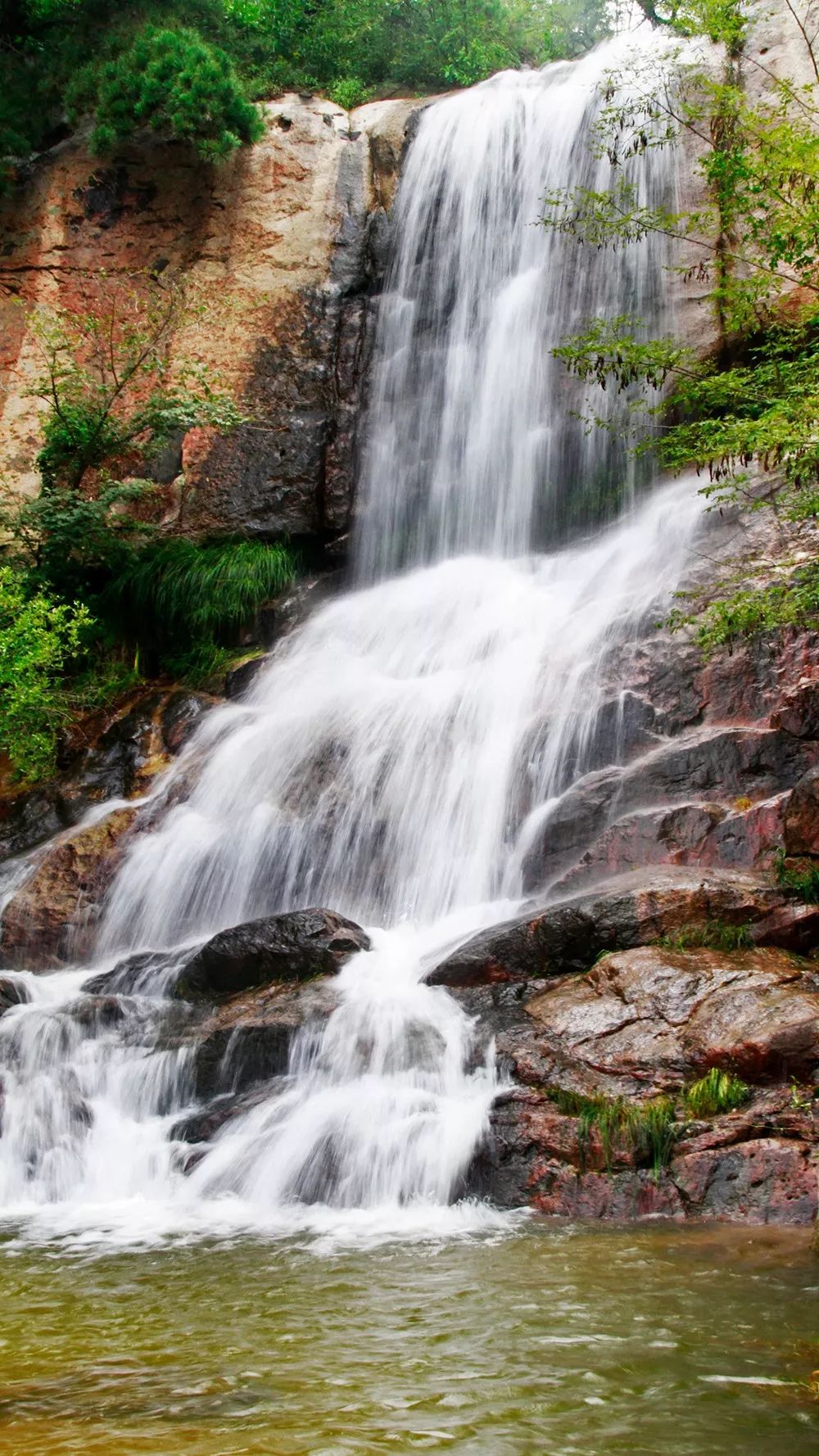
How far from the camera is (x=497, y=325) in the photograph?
1528cm

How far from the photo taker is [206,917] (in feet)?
32.4

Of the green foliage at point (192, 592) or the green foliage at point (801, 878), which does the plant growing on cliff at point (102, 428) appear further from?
the green foliage at point (801, 878)

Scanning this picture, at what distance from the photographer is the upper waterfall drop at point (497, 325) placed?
1406 cm

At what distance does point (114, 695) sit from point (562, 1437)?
40.6ft

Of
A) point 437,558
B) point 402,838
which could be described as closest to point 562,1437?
point 402,838

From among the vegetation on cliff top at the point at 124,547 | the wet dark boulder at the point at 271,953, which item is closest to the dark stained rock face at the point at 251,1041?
the wet dark boulder at the point at 271,953

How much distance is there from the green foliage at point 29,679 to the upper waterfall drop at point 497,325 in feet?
14.1

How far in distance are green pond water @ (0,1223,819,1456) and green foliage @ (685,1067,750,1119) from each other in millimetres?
848

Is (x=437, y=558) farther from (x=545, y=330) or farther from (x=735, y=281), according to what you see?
(x=735, y=281)

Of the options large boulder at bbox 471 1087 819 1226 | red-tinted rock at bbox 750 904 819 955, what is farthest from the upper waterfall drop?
large boulder at bbox 471 1087 819 1226

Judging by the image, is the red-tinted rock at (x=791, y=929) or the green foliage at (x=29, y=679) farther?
the green foliage at (x=29, y=679)

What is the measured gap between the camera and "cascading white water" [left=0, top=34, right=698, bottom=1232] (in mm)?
6500

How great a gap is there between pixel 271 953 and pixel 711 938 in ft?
9.98

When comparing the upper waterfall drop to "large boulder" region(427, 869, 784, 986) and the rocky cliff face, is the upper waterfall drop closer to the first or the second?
the rocky cliff face
